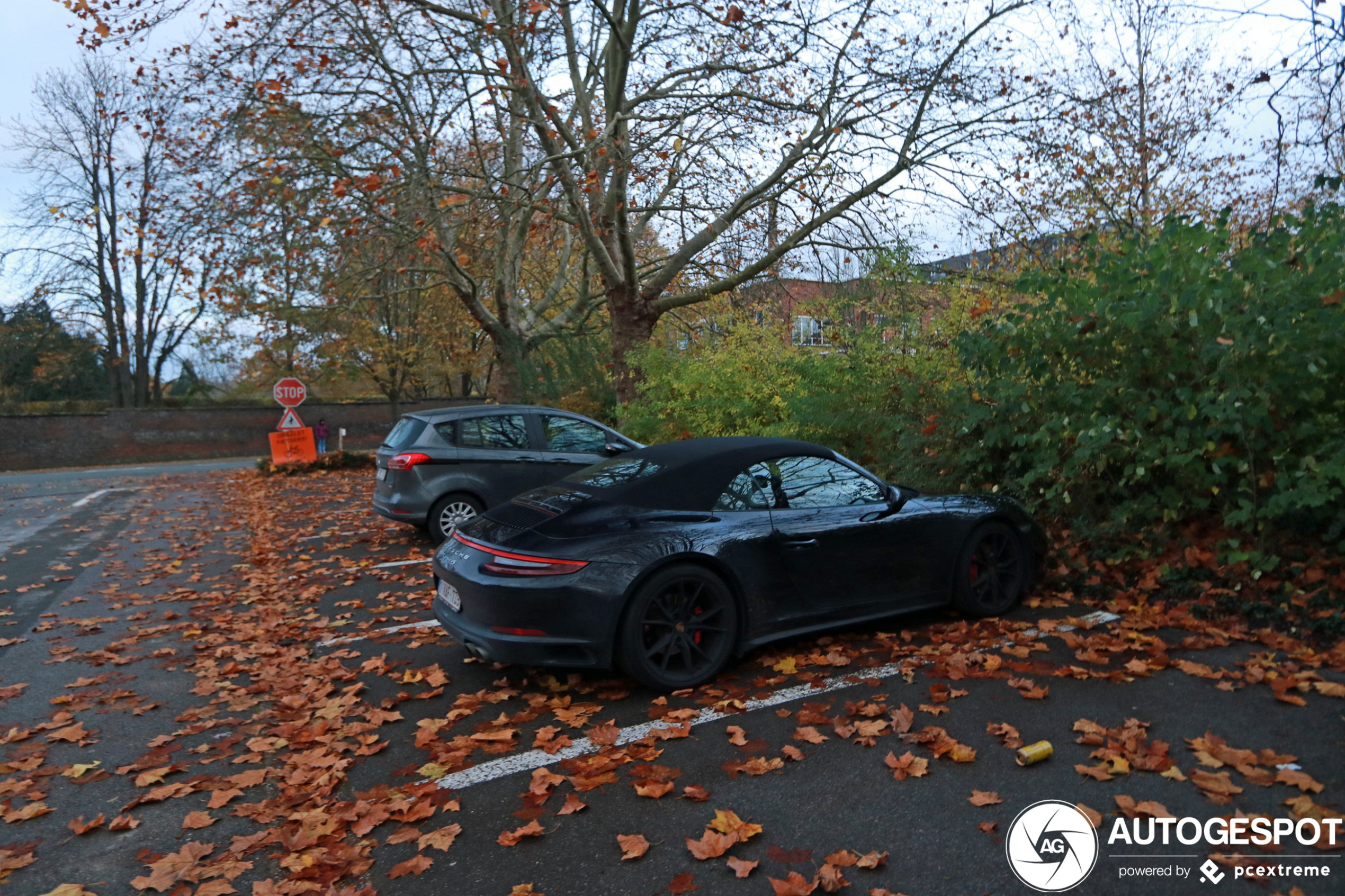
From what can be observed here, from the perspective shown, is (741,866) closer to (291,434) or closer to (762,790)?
(762,790)

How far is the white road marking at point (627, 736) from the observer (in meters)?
3.97

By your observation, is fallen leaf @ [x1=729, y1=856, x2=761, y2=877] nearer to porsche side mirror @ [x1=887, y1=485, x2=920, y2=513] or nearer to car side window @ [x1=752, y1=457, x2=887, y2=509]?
car side window @ [x1=752, y1=457, x2=887, y2=509]

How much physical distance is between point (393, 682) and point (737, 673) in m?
2.17

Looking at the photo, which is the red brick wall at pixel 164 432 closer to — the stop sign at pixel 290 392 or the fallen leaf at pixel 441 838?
the stop sign at pixel 290 392

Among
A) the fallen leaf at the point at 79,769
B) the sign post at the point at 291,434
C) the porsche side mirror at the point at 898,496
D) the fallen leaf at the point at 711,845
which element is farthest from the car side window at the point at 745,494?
the sign post at the point at 291,434

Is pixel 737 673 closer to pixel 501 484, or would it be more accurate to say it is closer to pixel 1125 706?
pixel 1125 706

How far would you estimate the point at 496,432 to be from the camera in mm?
10070

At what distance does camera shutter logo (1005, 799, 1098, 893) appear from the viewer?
2.96 m

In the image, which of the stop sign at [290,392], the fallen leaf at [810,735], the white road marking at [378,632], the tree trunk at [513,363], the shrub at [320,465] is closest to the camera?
the fallen leaf at [810,735]

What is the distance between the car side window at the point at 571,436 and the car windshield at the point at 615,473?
421 centimetres

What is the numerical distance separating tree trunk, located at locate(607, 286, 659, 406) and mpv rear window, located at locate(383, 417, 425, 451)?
19.3 ft

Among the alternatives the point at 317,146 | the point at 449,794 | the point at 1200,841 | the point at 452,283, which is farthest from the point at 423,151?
the point at 1200,841

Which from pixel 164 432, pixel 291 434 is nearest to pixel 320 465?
pixel 291 434

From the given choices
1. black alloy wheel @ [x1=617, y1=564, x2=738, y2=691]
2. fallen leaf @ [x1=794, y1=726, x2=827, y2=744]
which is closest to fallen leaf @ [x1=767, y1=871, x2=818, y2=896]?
fallen leaf @ [x1=794, y1=726, x2=827, y2=744]
